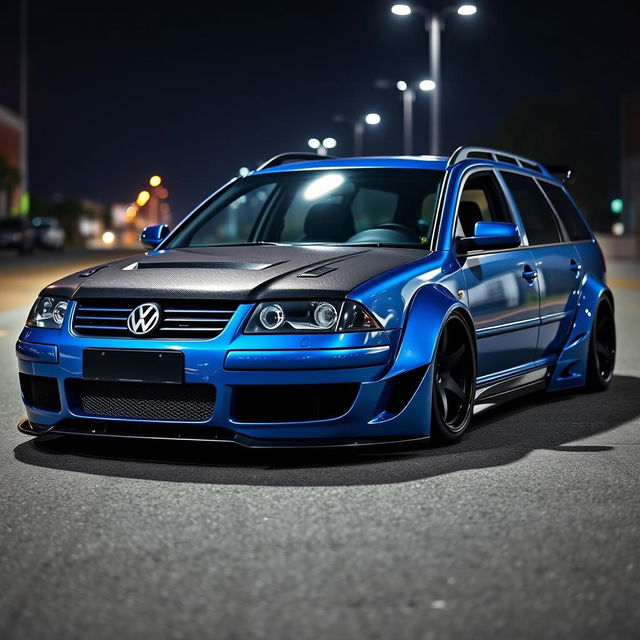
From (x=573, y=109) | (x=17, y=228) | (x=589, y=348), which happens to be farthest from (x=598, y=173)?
(x=589, y=348)

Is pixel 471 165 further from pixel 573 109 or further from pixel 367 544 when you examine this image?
pixel 573 109

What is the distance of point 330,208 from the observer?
8336mm

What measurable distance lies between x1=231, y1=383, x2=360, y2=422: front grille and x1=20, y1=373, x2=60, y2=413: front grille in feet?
3.32

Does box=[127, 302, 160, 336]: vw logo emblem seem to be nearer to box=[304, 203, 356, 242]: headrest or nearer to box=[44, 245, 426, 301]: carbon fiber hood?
box=[44, 245, 426, 301]: carbon fiber hood

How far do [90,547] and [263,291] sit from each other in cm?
192

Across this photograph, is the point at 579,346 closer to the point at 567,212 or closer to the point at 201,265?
the point at 567,212

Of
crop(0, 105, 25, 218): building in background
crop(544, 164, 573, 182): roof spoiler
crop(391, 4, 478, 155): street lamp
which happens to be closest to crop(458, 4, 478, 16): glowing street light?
crop(391, 4, 478, 155): street lamp

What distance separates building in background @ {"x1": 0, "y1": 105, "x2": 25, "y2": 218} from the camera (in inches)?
3787

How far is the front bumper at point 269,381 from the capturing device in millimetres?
6379

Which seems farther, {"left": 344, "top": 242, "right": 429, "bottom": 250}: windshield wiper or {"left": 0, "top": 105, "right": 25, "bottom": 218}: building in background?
{"left": 0, "top": 105, "right": 25, "bottom": 218}: building in background

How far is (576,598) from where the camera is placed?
427cm

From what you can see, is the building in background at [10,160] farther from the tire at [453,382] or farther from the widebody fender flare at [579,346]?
the tire at [453,382]

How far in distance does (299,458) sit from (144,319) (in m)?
1.07

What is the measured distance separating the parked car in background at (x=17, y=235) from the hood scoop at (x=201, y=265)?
5081 centimetres
